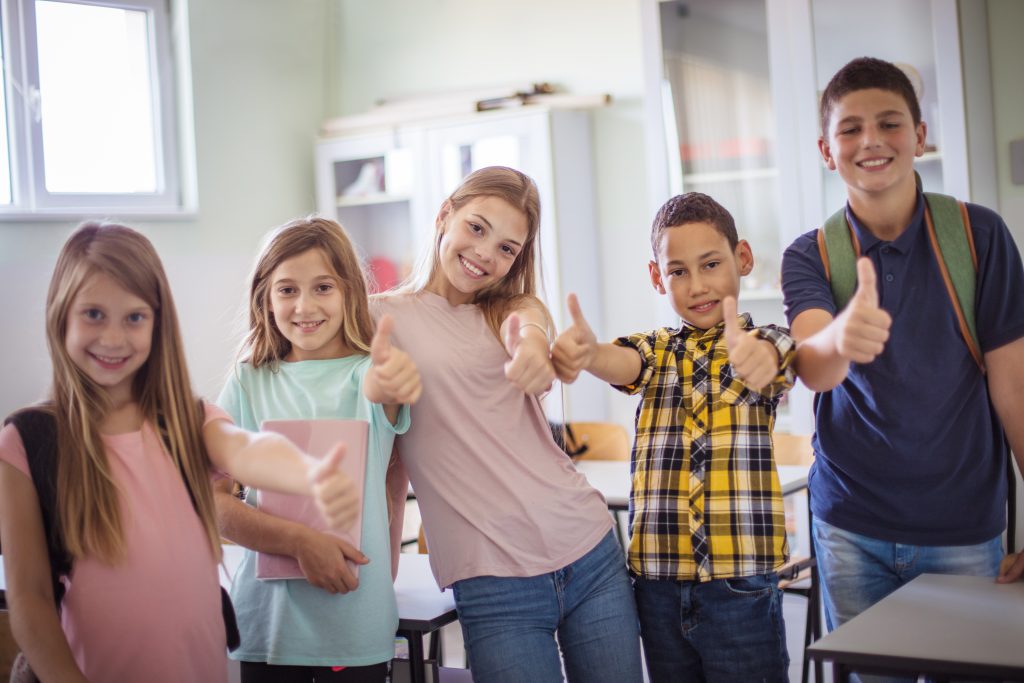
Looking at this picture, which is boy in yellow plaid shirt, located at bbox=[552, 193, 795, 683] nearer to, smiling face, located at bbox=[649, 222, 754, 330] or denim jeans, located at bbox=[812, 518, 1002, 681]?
smiling face, located at bbox=[649, 222, 754, 330]

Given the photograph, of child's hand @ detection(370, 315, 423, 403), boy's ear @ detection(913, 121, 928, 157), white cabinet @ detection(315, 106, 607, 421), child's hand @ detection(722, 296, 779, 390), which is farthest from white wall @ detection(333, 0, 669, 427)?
child's hand @ detection(370, 315, 423, 403)

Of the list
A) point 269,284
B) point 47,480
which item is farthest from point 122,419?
point 269,284

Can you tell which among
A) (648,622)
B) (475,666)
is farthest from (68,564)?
(648,622)

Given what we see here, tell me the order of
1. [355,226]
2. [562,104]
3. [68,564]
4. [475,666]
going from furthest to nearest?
[355,226] < [562,104] < [475,666] < [68,564]

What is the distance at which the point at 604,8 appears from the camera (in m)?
4.58

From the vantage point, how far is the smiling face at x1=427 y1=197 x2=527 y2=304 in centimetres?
171

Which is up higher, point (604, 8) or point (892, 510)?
point (604, 8)

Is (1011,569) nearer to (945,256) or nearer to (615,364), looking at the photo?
(945,256)

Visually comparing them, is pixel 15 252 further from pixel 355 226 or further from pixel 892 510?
pixel 892 510

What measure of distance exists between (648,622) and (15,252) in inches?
127

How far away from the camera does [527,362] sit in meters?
1.53

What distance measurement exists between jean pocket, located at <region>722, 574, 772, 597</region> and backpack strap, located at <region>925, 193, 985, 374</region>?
0.53 metres

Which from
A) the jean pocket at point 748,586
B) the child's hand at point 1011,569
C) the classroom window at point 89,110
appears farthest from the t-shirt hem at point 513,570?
the classroom window at point 89,110

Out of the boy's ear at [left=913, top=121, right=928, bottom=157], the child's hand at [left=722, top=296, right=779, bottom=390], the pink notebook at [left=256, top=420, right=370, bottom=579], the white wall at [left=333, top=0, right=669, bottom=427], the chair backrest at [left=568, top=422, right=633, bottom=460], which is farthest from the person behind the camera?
the white wall at [left=333, top=0, right=669, bottom=427]
